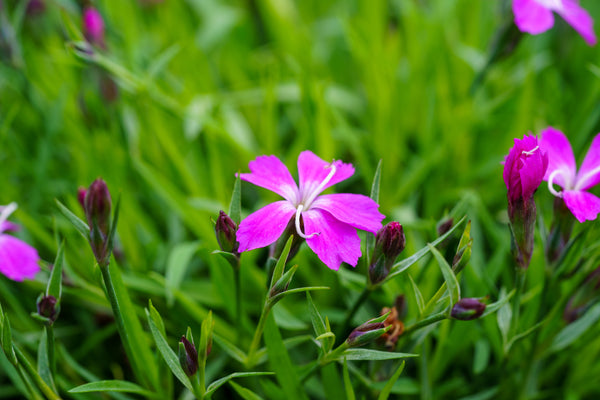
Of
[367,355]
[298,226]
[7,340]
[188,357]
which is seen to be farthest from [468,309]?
[7,340]

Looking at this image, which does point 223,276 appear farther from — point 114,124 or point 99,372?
point 114,124

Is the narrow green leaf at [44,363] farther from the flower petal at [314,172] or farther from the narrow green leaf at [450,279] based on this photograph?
the narrow green leaf at [450,279]

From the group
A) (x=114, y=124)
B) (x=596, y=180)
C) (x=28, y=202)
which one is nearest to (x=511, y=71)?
(x=596, y=180)

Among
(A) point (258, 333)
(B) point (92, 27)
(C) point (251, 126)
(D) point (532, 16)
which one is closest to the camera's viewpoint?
(A) point (258, 333)

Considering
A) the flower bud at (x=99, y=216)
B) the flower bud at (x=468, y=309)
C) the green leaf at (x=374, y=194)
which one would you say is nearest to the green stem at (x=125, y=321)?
the flower bud at (x=99, y=216)

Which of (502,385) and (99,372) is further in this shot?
(99,372)

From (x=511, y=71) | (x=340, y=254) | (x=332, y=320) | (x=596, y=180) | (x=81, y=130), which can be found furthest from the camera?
(x=511, y=71)

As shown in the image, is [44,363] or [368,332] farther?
[44,363]

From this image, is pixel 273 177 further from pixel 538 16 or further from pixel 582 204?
pixel 538 16
